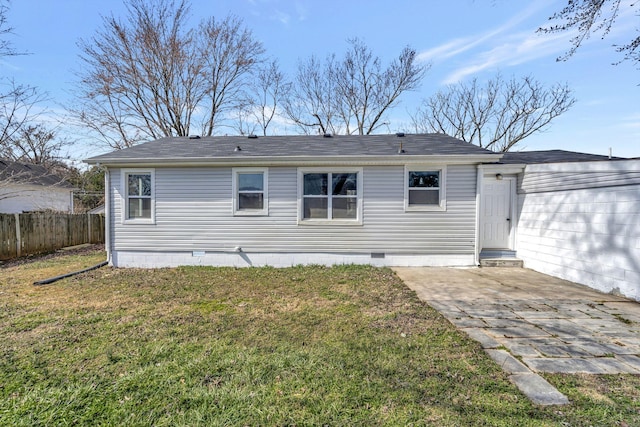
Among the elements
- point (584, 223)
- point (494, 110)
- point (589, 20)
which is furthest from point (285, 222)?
point (494, 110)

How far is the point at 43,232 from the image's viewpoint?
379 inches

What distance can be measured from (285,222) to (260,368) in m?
4.79

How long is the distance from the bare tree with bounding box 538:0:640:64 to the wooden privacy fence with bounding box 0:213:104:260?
14534mm

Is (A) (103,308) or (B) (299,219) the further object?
(B) (299,219)

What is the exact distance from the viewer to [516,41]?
9211 millimetres

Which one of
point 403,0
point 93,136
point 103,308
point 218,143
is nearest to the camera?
point 103,308

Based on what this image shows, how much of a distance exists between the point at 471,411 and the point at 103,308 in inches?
199

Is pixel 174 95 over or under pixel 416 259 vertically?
over

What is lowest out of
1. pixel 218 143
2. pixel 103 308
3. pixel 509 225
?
pixel 103 308

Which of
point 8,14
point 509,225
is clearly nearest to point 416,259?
point 509,225

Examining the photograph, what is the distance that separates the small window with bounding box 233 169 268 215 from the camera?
23.9ft

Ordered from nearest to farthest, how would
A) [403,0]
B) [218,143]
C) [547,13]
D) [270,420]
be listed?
[270,420] < [547,13] < [403,0] < [218,143]

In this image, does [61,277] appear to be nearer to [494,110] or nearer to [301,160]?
[301,160]

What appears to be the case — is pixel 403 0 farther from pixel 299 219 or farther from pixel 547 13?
pixel 299 219
